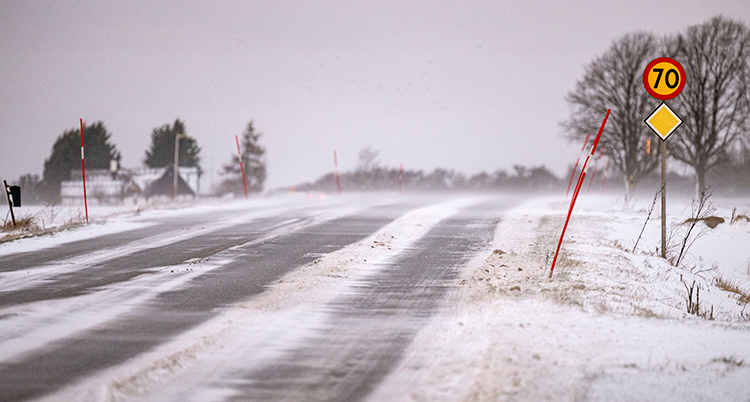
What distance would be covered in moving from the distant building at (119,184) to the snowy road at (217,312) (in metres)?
Answer: 54.5

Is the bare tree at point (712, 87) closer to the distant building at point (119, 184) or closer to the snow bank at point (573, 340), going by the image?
the snow bank at point (573, 340)

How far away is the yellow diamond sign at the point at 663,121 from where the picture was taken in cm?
941

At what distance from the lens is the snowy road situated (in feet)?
12.5

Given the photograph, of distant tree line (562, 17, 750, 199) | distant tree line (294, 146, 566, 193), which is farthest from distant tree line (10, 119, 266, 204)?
distant tree line (562, 17, 750, 199)

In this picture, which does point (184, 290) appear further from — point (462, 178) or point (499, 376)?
point (462, 178)

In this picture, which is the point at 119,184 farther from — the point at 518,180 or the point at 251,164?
the point at 518,180

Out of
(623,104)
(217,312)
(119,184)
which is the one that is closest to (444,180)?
(623,104)

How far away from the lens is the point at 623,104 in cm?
3244

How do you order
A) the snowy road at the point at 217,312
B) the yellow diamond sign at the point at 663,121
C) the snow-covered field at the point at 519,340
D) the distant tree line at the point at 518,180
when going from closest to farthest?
the snow-covered field at the point at 519,340
the snowy road at the point at 217,312
the yellow diamond sign at the point at 663,121
the distant tree line at the point at 518,180

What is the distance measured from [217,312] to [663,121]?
7.99 meters

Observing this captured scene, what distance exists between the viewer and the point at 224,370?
3.97 metres

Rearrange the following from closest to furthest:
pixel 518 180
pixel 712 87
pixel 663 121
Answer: pixel 663 121, pixel 712 87, pixel 518 180

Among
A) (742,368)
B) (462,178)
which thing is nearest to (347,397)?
(742,368)

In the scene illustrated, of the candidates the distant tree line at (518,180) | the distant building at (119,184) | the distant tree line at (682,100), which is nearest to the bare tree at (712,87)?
the distant tree line at (682,100)
